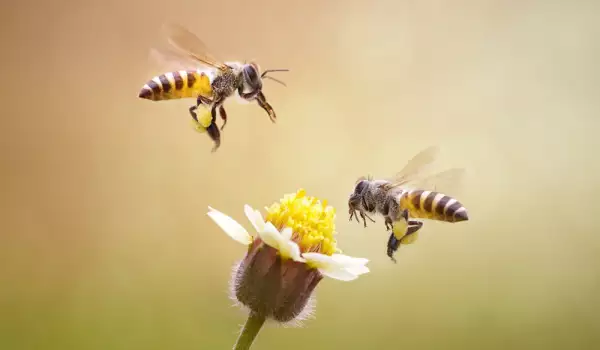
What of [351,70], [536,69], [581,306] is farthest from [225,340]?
[536,69]

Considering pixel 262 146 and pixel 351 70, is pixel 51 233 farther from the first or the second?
pixel 351 70

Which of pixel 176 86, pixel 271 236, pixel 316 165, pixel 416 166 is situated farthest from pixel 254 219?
pixel 316 165

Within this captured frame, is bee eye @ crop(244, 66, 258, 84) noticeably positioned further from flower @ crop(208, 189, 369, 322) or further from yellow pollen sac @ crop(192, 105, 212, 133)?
flower @ crop(208, 189, 369, 322)

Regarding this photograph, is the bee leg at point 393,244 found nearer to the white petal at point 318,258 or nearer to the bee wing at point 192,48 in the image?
the white petal at point 318,258

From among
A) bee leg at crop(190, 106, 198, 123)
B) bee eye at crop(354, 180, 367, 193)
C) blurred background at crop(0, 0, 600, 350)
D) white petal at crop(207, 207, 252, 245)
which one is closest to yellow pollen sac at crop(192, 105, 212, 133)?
bee leg at crop(190, 106, 198, 123)

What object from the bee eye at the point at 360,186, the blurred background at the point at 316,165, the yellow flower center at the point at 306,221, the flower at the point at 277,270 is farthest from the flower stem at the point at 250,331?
the blurred background at the point at 316,165

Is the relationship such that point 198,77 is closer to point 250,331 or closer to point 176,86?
point 176,86
